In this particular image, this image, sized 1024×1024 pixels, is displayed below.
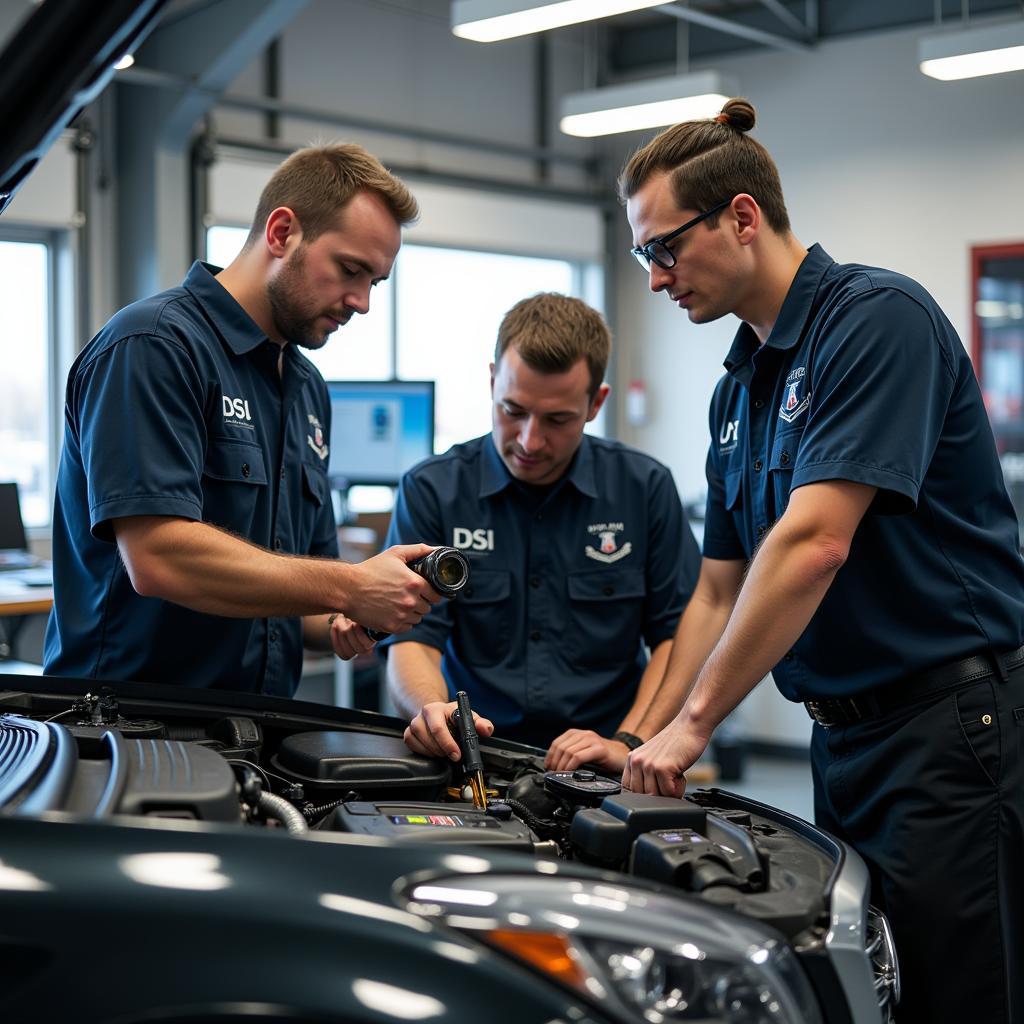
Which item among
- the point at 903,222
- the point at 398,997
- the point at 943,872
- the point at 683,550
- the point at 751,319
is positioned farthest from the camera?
the point at 903,222

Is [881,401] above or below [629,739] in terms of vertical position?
above

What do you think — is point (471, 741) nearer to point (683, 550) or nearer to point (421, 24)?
point (683, 550)

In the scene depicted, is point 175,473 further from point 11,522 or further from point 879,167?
point 879,167

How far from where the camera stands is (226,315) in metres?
2.13

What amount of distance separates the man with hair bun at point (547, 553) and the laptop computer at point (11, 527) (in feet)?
10.2

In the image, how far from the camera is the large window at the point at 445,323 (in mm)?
6684

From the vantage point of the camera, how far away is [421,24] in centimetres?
673

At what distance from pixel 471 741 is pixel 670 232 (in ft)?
2.70

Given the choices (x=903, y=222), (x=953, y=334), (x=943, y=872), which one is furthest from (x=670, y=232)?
(x=903, y=222)

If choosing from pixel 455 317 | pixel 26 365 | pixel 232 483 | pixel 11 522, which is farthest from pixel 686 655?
pixel 455 317

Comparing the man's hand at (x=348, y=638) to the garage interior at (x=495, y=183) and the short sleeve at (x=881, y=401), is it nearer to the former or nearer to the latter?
the short sleeve at (x=881, y=401)

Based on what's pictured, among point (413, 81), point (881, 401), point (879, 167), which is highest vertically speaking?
point (413, 81)

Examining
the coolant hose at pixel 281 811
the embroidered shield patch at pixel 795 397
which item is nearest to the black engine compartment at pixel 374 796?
the coolant hose at pixel 281 811

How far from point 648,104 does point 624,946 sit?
210 inches
